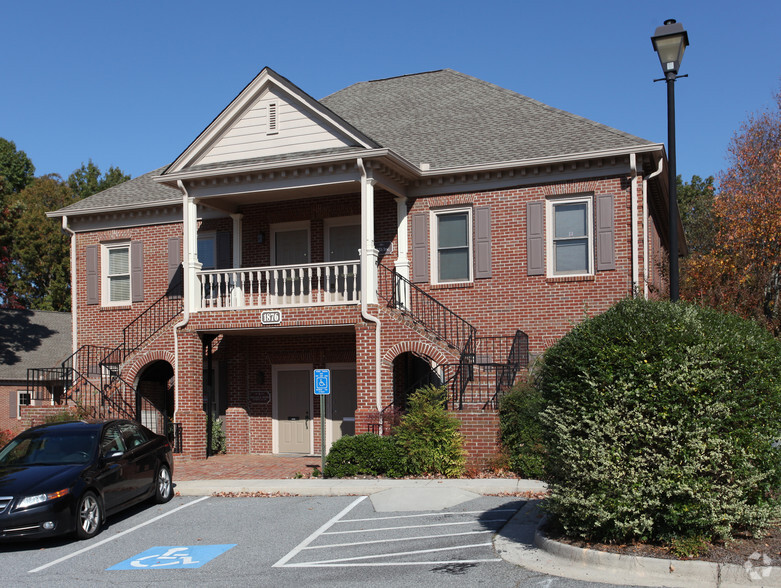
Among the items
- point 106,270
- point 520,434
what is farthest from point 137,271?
point 520,434

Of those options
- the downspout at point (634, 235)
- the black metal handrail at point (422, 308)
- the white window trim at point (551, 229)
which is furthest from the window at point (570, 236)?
the black metal handrail at point (422, 308)

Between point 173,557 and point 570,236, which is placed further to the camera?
point 570,236

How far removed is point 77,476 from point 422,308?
30.9 ft

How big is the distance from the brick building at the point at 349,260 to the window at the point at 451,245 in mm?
34

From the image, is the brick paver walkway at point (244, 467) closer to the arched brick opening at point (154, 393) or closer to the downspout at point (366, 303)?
the downspout at point (366, 303)

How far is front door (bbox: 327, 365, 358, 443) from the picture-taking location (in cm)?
2014

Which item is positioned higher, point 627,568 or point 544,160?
point 544,160

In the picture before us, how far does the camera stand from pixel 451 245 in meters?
19.1

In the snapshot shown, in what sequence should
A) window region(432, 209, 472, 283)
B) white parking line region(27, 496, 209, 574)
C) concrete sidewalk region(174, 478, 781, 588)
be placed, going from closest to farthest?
concrete sidewalk region(174, 478, 781, 588), white parking line region(27, 496, 209, 574), window region(432, 209, 472, 283)

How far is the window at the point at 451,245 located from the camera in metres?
19.0

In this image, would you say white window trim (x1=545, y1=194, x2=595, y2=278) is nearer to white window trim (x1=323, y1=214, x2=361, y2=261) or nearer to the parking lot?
white window trim (x1=323, y1=214, x2=361, y2=261)

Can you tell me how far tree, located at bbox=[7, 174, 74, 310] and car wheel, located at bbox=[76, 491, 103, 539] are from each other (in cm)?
3269

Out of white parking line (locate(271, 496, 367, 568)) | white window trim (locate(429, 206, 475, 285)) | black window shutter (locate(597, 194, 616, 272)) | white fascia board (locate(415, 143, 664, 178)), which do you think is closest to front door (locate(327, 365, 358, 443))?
white window trim (locate(429, 206, 475, 285))

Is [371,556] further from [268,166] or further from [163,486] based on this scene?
[268,166]
